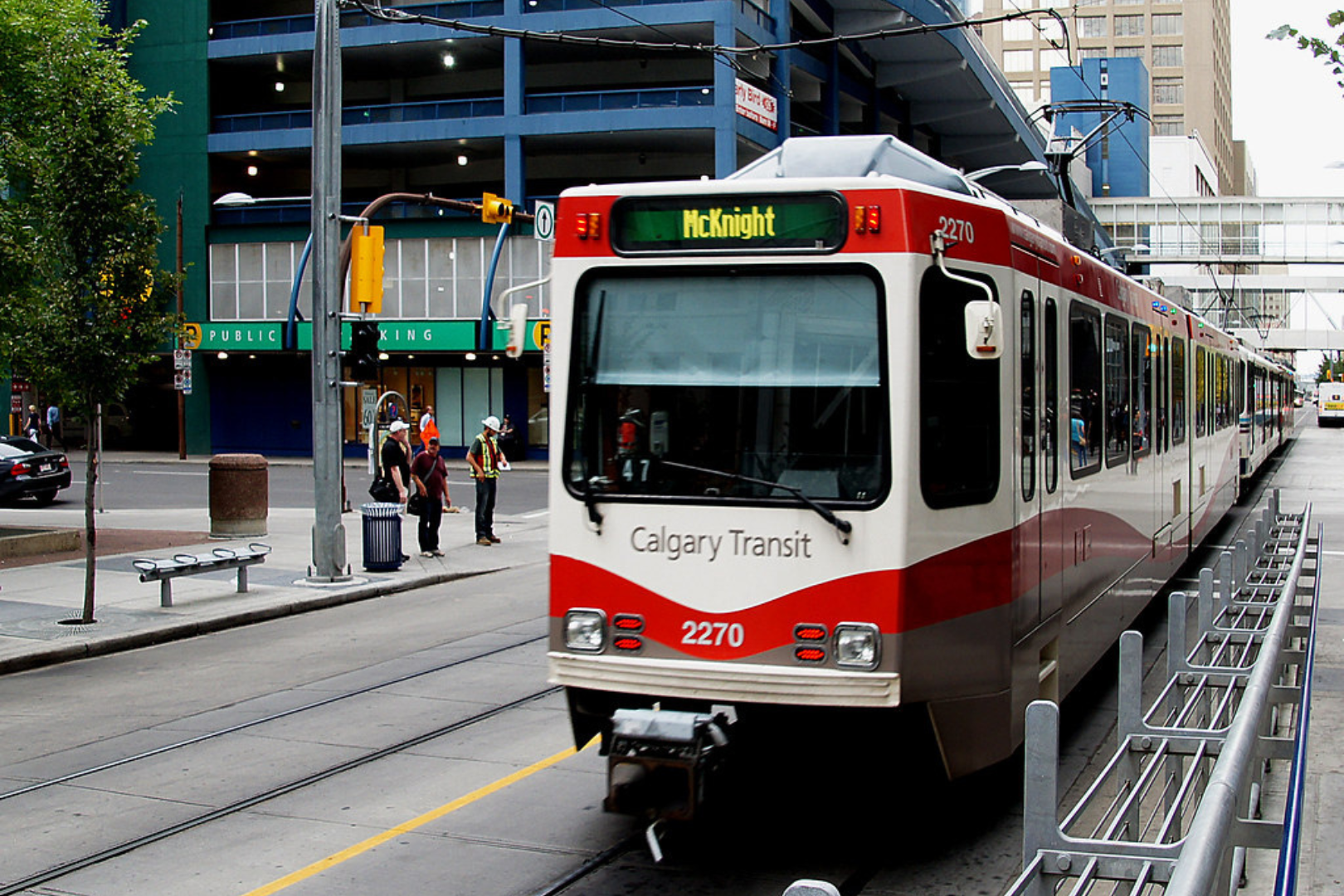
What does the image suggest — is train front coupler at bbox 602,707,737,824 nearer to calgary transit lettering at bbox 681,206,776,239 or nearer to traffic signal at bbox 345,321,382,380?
calgary transit lettering at bbox 681,206,776,239

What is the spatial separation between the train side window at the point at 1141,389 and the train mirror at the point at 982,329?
466 centimetres

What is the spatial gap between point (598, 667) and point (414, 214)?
40.5m

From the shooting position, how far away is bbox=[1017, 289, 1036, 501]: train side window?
6.98 metres

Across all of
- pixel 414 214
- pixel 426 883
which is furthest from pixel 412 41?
pixel 426 883

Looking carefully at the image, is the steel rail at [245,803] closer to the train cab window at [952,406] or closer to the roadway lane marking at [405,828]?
the roadway lane marking at [405,828]

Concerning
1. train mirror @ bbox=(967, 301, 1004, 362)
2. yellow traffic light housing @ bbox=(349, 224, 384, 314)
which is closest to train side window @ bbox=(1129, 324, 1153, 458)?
train mirror @ bbox=(967, 301, 1004, 362)

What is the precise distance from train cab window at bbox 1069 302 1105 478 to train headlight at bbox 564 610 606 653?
3170 millimetres

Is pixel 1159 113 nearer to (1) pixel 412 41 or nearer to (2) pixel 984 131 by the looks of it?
(2) pixel 984 131

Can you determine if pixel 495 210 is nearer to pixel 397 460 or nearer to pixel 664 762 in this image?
pixel 397 460

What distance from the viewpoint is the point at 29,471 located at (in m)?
27.9

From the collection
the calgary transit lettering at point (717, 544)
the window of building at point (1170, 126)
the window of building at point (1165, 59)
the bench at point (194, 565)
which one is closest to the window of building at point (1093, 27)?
the window of building at point (1165, 59)

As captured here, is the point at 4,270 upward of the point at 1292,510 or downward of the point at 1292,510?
upward

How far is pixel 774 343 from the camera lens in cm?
620

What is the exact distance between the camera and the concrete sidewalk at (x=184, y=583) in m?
12.9
